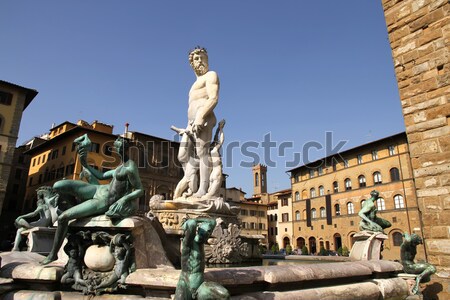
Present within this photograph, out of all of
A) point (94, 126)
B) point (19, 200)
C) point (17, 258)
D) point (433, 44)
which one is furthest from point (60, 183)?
point (19, 200)

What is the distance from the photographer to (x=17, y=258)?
449 centimetres

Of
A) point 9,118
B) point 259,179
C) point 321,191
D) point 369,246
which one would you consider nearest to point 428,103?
point 369,246

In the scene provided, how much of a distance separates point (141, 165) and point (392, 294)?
38616mm

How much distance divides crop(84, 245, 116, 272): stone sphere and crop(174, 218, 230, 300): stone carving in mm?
1046

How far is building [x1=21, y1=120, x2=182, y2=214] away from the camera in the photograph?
123 feet

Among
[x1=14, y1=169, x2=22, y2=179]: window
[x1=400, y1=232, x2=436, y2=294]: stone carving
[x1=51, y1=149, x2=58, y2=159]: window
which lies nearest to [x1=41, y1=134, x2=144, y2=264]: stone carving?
[x1=400, y1=232, x2=436, y2=294]: stone carving

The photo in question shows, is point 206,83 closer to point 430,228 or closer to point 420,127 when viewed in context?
point 420,127

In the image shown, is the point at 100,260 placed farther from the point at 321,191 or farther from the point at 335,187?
the point at 321,191

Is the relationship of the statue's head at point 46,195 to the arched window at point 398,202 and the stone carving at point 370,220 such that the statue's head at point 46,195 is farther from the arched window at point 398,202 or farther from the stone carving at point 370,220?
the arched window at point 398,202

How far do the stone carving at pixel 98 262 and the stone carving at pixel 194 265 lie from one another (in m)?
0.87

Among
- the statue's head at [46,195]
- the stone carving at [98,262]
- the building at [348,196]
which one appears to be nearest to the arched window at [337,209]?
the building at [348,196]

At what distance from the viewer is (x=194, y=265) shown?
277 cm

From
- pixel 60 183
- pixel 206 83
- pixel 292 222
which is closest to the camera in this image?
pixel 60 183

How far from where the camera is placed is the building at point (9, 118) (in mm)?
32156
